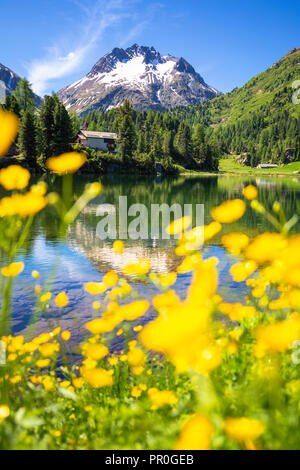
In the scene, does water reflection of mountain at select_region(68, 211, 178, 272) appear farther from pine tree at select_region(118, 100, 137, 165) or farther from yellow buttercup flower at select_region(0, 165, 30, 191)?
pine tree at select_region(118, 100, 137, 165)

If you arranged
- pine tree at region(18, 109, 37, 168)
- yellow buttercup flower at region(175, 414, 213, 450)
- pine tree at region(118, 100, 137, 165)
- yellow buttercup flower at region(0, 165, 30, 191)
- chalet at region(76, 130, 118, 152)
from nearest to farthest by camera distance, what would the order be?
yellow buttercup flower at region(175, 414, 213, 450)
yellow buttercup flower at region(0, 165, 30, 191)
pine tree at region(18, 109, 37, 168)
pine tree at region(118, 100, 137, 165)
chalet at region(76, 130, 118, 152)

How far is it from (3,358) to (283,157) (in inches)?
7823

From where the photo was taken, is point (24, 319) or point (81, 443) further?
point (24, 319)

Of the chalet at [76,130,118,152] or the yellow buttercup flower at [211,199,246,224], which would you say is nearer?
the yellow buttercup flower at [211,199,246,224]

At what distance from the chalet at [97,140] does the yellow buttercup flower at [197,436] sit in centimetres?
8633

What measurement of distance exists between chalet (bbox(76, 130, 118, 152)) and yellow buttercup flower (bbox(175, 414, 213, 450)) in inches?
3399

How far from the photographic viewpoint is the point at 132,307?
2273 mm

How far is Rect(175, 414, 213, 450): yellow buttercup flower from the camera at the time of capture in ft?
3.12

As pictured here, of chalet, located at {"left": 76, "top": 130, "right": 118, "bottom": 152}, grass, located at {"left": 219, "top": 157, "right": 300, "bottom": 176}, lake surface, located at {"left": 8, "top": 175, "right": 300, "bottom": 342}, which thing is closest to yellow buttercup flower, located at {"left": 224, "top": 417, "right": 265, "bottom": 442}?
lake surface, located at {"left": 8, "top": 175, "right": 300, "bottom": 342}

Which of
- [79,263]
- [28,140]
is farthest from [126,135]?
[79,263]

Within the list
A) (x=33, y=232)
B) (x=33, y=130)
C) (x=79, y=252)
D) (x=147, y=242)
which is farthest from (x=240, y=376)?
(x=33, y=130)

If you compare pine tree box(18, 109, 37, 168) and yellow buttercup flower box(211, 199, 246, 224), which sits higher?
pine tree box(18, 109, 37, 168)
